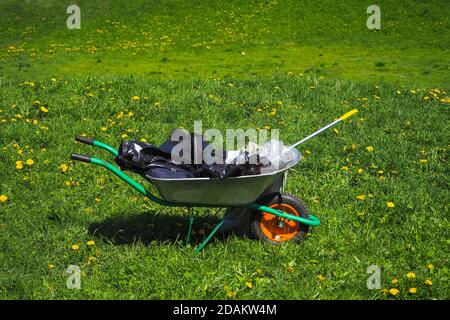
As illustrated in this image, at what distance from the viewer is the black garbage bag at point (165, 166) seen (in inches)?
157

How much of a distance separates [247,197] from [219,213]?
992 mm

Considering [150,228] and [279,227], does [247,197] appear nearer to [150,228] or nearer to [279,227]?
[279,227]

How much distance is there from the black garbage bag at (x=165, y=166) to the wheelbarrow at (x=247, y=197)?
0.06 m

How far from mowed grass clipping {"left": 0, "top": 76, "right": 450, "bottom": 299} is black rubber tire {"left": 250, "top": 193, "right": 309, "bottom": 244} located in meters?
0.09

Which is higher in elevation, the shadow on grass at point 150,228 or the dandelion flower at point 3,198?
the dandelion flower at point 3,198

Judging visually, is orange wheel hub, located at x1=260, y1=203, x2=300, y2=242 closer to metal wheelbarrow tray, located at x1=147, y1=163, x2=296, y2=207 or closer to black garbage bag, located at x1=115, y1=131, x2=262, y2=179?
metal wheelbarrow tray, located at x1=147, y1=163, x2=296, y2=207

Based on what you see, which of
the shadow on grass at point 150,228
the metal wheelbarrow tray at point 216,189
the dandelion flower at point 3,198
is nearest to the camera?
the metal wheelbarrow tray at point 216,189

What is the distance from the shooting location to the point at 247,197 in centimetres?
416

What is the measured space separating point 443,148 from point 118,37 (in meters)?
12.1

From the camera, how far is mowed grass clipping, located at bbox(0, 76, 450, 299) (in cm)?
400

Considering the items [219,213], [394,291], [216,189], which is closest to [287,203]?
[216,189]

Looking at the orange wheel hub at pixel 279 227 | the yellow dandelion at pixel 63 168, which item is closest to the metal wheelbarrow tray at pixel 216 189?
the orange wheel hub at pixel 279 227

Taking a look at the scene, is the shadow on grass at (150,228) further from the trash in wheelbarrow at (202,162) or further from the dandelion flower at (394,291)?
the dandelion flower at (394,291)

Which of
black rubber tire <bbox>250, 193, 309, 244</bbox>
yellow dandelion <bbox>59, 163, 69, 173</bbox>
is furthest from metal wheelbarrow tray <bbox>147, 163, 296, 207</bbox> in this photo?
yellow dandelion <bbox>59, 163, 69, 173</bbox>
